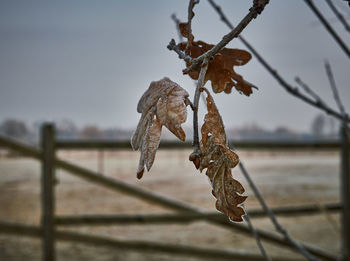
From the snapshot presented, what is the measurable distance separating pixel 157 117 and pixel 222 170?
0.15 feet

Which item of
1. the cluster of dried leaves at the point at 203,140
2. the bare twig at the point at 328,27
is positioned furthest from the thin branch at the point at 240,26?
the bare twig at the point at 328,27

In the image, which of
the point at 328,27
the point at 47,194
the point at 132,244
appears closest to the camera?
the point at 328,27

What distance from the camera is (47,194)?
2.42 meters

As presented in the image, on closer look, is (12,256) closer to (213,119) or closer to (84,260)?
(84,260)

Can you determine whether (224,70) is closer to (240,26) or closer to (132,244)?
(240,26)

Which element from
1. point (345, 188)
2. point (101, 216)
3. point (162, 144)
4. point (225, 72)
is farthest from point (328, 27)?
point (345, 188)

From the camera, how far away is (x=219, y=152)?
0.19 metres

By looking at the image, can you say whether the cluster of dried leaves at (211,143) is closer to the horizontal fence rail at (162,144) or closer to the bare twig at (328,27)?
the bare twig at (328,27)

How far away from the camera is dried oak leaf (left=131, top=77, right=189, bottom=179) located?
7.0 inches

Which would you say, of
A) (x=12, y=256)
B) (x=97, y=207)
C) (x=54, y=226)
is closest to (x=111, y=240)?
(x=54, y=226)

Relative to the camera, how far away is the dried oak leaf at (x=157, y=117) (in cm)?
18

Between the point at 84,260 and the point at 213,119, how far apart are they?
3.49 metres

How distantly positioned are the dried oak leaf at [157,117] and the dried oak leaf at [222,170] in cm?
2

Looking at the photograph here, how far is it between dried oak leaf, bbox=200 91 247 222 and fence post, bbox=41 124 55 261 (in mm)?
2419
